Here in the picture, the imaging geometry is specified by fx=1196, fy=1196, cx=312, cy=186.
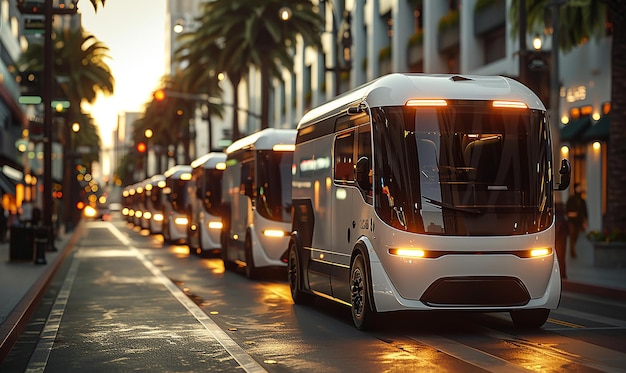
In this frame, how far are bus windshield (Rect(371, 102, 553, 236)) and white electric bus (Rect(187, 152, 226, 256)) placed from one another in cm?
1980

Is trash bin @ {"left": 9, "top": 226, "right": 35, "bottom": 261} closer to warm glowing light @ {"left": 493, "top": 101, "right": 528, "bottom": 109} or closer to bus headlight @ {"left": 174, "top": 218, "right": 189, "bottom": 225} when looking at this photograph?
bus headlight @ {"left": 174, "top": 218, "right": 189, "bottom": 225}

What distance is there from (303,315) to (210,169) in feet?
67.1

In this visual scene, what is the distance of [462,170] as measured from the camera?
13.2 meters

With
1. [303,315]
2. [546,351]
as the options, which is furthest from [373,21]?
[546,351]

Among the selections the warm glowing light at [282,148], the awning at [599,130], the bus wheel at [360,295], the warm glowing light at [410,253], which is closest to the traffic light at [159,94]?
the awning at [599,130]

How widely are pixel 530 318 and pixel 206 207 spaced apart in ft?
68.8

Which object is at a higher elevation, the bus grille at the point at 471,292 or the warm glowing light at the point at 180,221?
the warm glowing light at the point at 180,221

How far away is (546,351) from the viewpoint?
11461mm

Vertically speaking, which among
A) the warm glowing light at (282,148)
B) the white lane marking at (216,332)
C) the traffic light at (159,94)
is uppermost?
the traffic light at (159,94)

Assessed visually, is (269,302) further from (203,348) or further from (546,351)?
(546,351)

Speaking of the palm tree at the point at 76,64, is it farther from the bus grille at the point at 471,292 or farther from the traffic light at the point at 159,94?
the bus grille at the point at 471,292

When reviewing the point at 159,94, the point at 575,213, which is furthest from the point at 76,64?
the point at 575,213

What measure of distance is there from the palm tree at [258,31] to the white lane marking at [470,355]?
111ft

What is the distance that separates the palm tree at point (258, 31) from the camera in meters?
46.5
